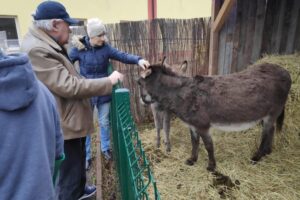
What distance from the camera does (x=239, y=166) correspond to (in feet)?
10.9

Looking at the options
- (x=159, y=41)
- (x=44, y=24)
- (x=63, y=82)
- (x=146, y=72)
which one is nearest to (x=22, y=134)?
(x=63, y=82)

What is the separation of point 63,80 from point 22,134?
1.07 metres

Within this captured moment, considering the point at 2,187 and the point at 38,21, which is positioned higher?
the point at 38,21

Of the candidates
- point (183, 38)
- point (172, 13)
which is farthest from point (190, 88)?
point (172, 13)

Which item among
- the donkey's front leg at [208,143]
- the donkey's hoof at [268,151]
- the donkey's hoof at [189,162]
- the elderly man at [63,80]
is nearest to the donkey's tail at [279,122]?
the donkey's hoof at [268,151]

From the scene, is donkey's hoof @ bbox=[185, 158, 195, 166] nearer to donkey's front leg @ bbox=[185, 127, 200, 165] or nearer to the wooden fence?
donkey's front leg @ bbox=[185, 127, 200, 165]

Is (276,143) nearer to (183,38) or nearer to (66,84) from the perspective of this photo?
(183,38)

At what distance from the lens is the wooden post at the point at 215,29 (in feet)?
14.0

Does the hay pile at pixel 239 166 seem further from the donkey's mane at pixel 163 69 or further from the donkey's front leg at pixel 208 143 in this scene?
the donkey's mane at pixel 163 69

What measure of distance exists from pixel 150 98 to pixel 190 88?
21.0 inches

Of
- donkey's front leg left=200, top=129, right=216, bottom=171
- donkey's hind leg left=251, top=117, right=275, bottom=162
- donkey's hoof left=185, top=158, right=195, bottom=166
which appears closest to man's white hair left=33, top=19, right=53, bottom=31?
donkey's front leg left=200, top=129, right=216, bottom=171

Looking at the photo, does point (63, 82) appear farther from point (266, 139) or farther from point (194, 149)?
point (266, 139)

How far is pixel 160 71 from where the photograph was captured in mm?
3104

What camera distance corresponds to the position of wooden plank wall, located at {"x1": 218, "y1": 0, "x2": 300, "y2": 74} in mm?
4352
